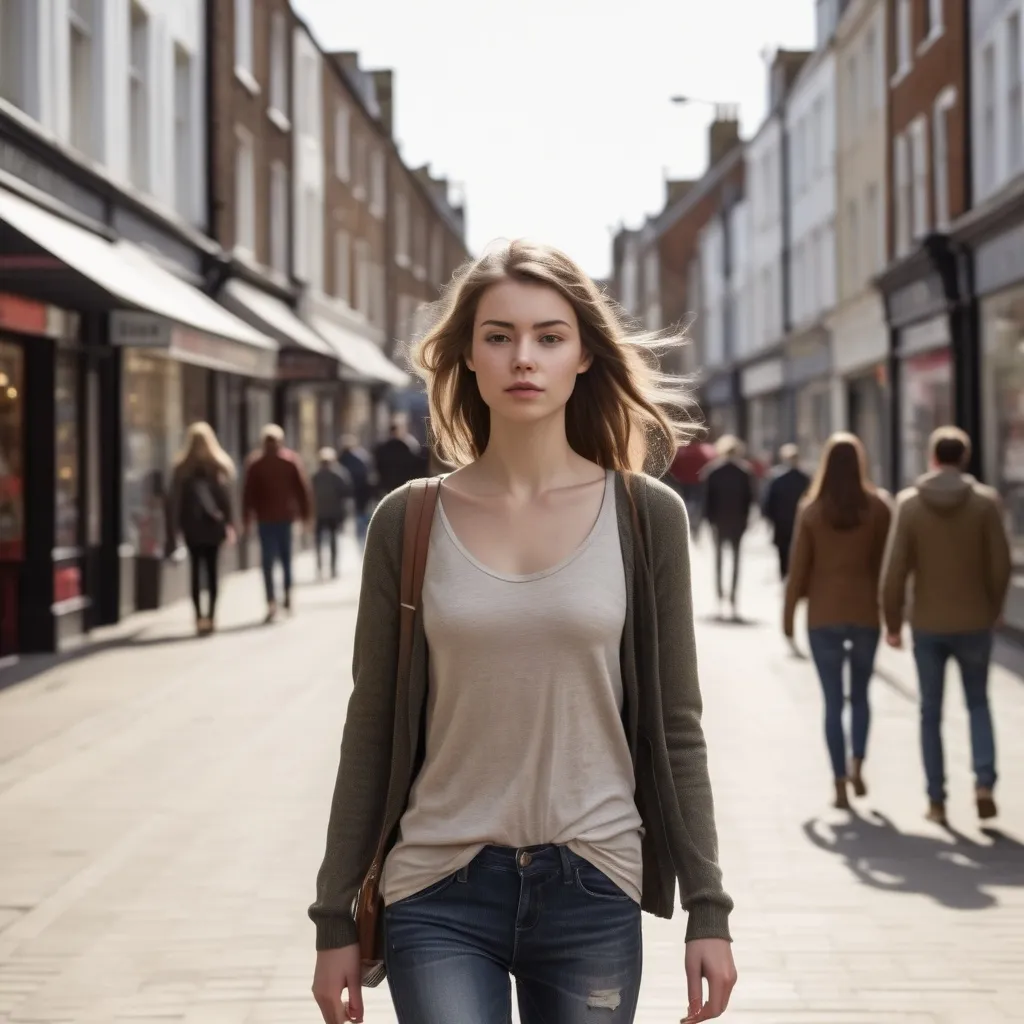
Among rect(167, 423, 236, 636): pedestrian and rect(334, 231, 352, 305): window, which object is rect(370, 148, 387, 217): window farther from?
rect(167, 423, 236, 636): pedestrian

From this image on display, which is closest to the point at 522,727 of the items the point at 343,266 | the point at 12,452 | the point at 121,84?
the point at 12,452

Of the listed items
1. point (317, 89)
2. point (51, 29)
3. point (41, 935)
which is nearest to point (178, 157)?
point (51, 29)

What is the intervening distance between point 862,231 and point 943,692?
81.4ft

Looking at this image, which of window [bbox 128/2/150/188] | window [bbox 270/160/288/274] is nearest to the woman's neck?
window [bbox 128/2/150/188]

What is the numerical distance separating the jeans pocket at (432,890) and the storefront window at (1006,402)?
598 inches

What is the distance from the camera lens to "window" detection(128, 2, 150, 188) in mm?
20297

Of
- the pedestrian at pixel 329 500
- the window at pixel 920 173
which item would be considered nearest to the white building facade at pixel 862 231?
the window at pixel 920 173

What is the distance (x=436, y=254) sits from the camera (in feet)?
209

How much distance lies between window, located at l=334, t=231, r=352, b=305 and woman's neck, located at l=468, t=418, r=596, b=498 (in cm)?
3603

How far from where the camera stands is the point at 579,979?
8.77 feet

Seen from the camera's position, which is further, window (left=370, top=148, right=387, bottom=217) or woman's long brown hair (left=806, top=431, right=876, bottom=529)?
window (left=370, top=148, right=387, bottom=217)

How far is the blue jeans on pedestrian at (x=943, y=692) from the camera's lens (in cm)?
838

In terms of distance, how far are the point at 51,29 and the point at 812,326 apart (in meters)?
23.9

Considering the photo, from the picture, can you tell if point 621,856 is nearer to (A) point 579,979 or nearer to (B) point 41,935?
(A) point 579,979
